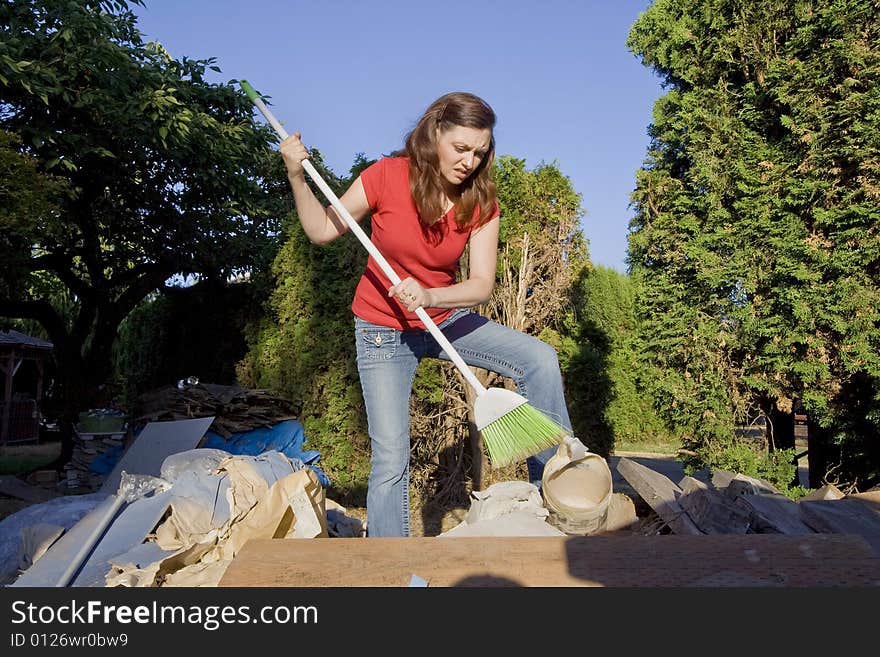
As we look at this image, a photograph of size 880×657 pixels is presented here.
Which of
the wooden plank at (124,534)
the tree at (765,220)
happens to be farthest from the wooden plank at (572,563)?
the tree at (765,220)

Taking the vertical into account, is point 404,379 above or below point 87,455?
above

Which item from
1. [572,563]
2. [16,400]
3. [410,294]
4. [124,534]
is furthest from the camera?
[16,400]

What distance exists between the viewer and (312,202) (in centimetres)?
256

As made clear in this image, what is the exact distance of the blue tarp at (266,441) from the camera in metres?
6.84

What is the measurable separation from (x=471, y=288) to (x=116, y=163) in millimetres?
7574

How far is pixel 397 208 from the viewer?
8.51 ft

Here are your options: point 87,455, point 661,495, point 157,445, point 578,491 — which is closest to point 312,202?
point 578,491

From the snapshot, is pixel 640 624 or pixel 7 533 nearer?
pixel 640 624

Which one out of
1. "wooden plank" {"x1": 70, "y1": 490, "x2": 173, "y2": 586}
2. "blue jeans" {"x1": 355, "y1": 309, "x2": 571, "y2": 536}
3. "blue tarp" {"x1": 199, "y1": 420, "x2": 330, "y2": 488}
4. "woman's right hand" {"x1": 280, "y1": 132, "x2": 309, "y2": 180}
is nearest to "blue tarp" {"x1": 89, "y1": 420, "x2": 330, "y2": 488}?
"blue tarp" {"x1": 199, "y1": 420, "x2": 330, "y2": 488}

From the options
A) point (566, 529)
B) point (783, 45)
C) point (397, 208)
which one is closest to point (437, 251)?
point (397, 208)

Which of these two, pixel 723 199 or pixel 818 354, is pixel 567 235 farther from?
pixel 818 354

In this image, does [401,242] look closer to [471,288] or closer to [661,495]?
[471,288]

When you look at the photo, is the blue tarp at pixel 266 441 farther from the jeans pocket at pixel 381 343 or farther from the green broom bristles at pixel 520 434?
the green broom bristles at pixel 520 434

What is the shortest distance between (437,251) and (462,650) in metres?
1.48
